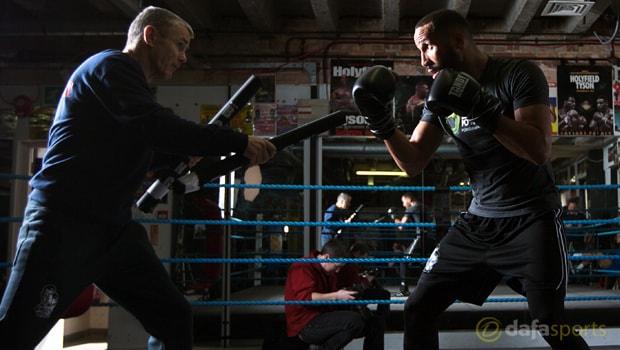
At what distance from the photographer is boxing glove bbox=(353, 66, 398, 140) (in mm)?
1731

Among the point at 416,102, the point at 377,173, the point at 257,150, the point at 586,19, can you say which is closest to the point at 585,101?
the point at 586,19

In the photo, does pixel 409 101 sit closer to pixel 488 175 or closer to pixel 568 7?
pixel 568 7

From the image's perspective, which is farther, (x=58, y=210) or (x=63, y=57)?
(x=63, y=57)

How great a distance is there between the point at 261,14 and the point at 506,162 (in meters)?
4.08

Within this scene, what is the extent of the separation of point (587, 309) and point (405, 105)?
251 cm

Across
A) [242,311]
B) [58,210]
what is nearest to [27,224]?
[58,210]

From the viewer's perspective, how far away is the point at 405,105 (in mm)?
5656

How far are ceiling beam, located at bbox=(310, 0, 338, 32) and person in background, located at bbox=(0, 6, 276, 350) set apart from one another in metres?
3.70

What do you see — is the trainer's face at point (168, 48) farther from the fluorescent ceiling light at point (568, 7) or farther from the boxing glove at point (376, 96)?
the fluorescent ceiling light at point (568, 7)

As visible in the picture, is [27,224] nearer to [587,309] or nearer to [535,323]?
[535,323]

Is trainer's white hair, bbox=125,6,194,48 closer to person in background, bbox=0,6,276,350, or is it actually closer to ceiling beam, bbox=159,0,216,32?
person in background, bbox=0,6,276,350

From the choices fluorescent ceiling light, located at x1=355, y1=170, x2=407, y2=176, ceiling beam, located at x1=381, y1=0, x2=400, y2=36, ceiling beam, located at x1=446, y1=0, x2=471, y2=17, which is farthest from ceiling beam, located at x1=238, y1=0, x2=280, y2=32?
fluorescent ceiling light, located at x1=355, y1=170, x2=407, y2=176

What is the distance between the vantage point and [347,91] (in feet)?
18.7

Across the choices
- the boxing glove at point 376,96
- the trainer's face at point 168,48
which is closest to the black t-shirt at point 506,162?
the boxing glove at point 376,96
